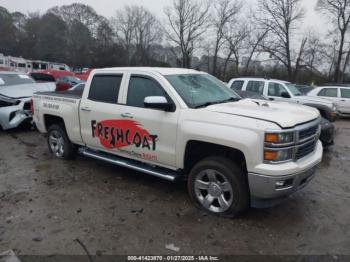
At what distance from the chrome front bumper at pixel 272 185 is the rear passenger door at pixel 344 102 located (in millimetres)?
11544

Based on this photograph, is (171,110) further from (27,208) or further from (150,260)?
(27,208)

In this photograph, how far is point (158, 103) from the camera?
3926 millimetres

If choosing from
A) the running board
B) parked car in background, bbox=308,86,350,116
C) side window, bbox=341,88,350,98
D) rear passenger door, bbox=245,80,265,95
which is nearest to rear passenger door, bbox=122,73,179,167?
the running board

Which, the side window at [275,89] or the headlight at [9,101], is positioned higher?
the side window at [275,89]

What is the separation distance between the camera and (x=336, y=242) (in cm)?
338

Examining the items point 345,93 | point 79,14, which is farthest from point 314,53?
point 79,14

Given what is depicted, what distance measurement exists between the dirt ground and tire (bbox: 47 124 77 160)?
1.69 ft

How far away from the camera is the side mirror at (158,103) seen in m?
3.89

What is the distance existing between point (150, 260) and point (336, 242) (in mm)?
2071

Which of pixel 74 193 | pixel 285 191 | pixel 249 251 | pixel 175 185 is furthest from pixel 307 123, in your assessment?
pixel 74 193

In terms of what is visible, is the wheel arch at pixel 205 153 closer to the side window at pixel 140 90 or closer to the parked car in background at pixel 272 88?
the side window at pixel 140 90

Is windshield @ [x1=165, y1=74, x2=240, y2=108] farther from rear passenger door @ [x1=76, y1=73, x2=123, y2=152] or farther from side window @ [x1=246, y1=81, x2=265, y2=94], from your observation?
side window @ [x1=246, y1=81, x2=265, y2=94]

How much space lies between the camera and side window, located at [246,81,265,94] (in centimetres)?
1126

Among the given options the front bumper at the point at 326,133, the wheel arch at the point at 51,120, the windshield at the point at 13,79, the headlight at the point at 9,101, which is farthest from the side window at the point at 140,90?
the windshield at the point at 13,79
